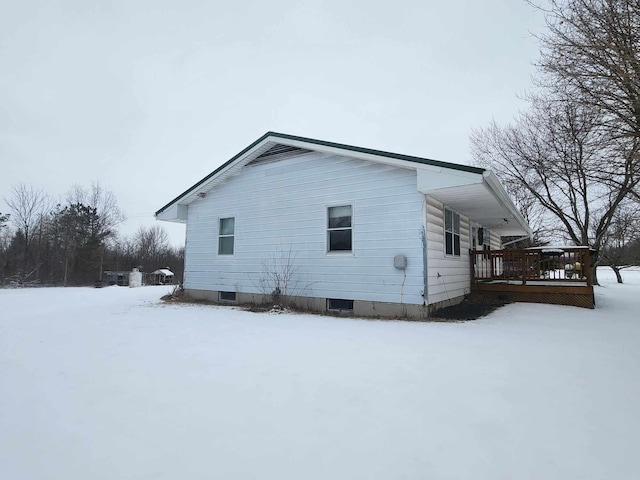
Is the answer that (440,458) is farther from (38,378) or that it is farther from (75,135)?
(75,135)

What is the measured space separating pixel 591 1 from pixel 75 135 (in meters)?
33.8

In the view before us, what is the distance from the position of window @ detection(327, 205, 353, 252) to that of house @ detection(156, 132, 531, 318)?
3cm

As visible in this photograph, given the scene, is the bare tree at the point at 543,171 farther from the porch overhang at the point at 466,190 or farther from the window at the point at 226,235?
the window at the point at 226,235

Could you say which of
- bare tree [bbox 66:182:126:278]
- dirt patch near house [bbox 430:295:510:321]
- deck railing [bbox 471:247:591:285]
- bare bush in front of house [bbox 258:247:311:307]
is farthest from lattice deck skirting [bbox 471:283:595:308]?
bare tree [bbox 66:182:126:278]

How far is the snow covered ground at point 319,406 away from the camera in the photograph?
175cm

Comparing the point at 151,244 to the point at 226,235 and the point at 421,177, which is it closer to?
the point at 226,235

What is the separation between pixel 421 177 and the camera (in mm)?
6570

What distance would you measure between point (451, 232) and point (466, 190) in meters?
2.15

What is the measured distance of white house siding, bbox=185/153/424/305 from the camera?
6.96 metres

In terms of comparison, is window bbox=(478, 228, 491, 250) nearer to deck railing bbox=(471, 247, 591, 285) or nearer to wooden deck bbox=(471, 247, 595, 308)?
deck railing bbox=(471, 247, 591, 285)

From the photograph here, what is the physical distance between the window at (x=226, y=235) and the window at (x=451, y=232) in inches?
239

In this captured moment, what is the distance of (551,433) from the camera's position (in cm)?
208

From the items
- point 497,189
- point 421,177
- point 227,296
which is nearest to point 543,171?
point 497,189

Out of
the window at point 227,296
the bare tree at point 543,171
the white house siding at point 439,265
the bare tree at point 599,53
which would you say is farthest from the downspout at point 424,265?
the bare tree at point 543,171
